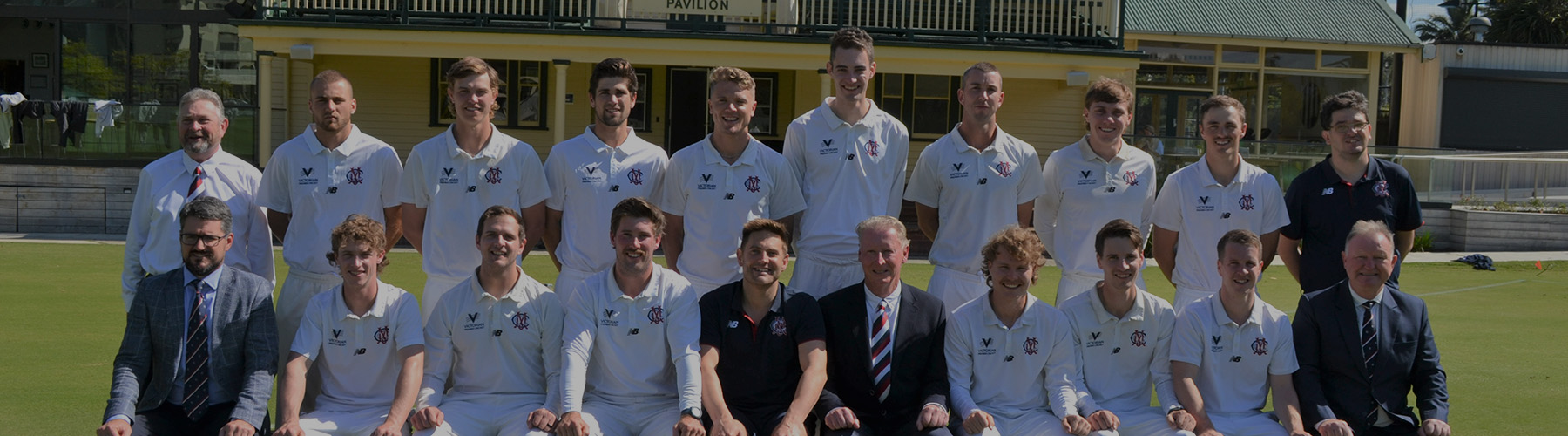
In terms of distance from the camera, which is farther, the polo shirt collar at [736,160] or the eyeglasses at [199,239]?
the polo shirt collar at [736,160]

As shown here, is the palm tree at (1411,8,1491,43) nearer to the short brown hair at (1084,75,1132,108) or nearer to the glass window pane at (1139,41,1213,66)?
the glass window pane at (1139,41,1213,66)

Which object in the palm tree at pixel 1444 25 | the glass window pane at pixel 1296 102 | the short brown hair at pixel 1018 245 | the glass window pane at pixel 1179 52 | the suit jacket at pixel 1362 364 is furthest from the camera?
the palm tree at pixel 1444 25

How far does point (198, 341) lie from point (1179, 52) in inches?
968

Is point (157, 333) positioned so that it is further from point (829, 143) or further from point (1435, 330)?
point (1435, 330)

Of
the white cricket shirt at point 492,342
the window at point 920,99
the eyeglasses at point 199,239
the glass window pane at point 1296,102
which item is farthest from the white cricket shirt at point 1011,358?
the glass window pane at point 1296,102

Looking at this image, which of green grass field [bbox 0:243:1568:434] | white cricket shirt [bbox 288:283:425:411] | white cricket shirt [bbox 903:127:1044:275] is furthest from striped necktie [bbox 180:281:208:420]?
white cricket shirt [bbox 903:127:1044:275]

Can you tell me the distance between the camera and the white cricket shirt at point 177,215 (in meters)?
6.03

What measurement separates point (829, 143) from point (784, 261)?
3.12 feet

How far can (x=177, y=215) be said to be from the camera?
6.02 metres

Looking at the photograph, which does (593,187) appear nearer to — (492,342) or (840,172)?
(492,342)

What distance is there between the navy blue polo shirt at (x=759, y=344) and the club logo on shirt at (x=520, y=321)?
0.79 m

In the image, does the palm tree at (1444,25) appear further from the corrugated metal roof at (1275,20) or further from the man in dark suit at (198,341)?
the man in dark suit at (198,341)

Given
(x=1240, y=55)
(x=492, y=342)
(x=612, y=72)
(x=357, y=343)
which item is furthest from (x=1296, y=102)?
(x=357, y=343)

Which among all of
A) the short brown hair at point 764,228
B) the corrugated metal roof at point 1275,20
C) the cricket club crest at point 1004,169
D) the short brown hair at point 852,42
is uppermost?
the corrugated metal roof at point 1275,20
